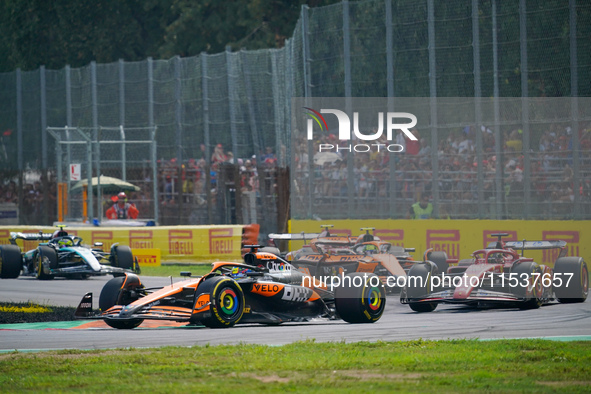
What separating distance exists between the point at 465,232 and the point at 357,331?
8.64 meters

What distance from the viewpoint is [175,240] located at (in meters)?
23.9

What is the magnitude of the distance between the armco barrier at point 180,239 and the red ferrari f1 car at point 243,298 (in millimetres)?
10408

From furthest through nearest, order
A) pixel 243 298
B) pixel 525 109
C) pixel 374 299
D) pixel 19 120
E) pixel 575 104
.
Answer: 1. pixel 19 120
2. pixel 525 109
3. pixel 575 104
4. pixel 374 299
5. pixel 243 298

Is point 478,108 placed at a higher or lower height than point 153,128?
lower

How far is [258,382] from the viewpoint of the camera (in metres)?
7.69

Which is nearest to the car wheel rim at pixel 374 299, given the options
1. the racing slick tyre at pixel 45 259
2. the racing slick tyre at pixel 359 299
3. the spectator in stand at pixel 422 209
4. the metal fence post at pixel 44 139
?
the racing slick tyre at pixel 359 299

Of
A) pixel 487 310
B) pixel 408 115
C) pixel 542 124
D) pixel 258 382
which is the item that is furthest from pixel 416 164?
pixel 258 382

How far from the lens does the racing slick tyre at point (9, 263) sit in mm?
20500

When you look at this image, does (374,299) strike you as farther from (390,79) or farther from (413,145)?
(390,79)

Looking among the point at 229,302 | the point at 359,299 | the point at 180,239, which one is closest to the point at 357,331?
the point at 359,299

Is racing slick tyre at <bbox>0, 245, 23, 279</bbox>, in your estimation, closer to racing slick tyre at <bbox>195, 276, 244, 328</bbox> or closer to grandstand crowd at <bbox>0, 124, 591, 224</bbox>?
grandstand crowd at <bbox>0, 124, 591, 224</bbox>

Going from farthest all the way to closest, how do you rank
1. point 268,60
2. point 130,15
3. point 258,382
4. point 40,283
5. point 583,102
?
point 130,15, point 268,60, point 40,283, point 583,102, point 258,382

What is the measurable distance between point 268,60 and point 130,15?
19.2 meters

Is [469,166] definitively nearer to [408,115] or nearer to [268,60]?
[408,115]
